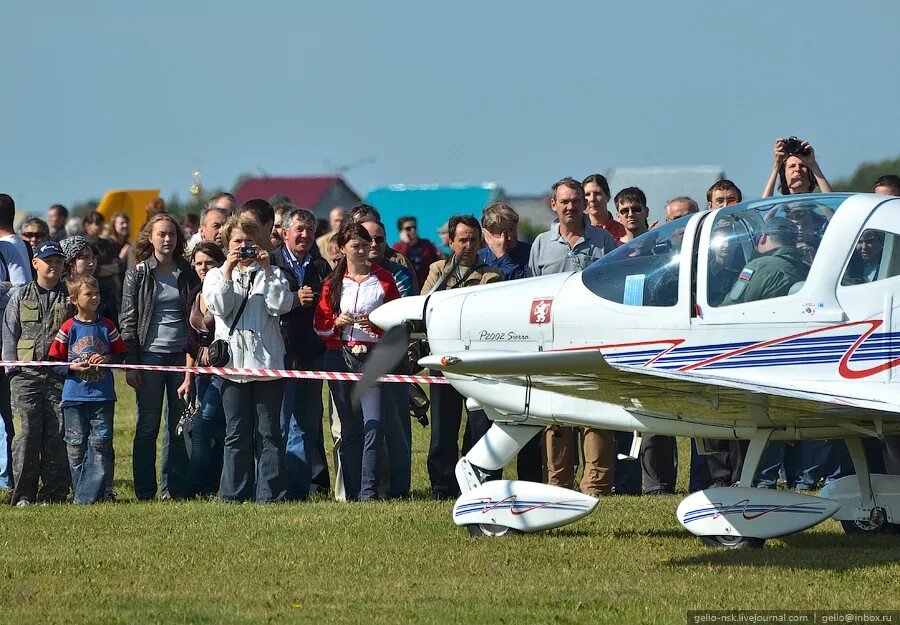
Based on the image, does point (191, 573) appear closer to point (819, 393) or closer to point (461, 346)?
point (461, 346)

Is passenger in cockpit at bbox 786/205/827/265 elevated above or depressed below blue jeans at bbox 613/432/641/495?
above

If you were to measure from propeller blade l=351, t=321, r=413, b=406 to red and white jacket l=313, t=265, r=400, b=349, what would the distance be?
1.49 m

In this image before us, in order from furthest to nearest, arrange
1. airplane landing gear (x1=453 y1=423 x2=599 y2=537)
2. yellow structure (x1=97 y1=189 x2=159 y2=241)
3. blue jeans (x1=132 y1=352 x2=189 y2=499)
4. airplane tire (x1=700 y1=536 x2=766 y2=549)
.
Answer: yellow structure (x1=97 y1=189 x2=159 y2=241), blue jeans (x1=132 y1=352 x2=189 y2=499), airplane landing gear (x1=453 y1=423 x2=599 y2=537), airplane tire (x1=700 y1=536 x2=766 y2=549)

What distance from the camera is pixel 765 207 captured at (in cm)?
783

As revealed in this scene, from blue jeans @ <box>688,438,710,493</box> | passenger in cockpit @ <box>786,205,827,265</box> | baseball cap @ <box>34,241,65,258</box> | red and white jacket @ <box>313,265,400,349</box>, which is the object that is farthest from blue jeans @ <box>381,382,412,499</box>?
passenger in cockpit @ <box>786,205,827,265</box>

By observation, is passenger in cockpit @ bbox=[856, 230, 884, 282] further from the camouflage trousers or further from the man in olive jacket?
the camouflage trousers

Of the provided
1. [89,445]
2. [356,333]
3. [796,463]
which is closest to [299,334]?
[356,333]

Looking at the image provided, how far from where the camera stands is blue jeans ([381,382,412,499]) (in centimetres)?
1011

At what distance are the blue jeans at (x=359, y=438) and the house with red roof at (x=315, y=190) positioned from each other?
4910 cm

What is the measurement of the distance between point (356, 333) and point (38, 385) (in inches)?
97.8

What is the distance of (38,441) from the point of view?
394 inches

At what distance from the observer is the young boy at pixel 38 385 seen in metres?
10.0

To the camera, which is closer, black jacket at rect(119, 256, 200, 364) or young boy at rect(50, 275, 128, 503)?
young boy at rect(50, 275, 128, 503)

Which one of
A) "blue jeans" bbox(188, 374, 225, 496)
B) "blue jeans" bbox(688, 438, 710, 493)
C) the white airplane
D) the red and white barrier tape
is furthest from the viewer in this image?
"blue jeans" bbox(688, 438, 710, 493)
